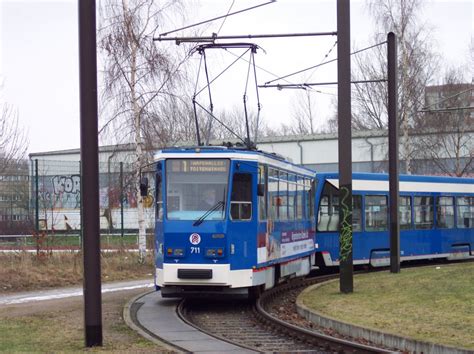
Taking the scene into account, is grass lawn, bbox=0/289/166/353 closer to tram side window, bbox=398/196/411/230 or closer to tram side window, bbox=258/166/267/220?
tram side window, bbox=258/166/267/220

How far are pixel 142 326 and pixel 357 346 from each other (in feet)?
14.1

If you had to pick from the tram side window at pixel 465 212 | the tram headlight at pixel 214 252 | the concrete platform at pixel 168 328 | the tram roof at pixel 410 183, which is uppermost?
the tram roof at pixel 410 183

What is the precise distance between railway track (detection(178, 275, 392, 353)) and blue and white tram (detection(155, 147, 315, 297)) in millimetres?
622

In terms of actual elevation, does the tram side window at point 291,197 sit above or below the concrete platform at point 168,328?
above

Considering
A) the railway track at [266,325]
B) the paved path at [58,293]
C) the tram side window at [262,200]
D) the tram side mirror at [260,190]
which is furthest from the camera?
the paved path at [58,293]

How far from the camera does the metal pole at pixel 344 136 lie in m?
17.3

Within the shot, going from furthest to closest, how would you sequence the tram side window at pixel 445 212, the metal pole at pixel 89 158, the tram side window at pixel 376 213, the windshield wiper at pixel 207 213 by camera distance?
the tram side window at pixel 445 212 → the tram side window at pixel 376 213 → the windshield wiper at pixel 207 213 → the metal pole at pixel 89 158

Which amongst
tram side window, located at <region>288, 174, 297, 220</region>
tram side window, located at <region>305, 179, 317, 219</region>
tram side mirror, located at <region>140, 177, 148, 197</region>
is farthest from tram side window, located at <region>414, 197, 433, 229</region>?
tram side mirror, located at <region>140, 177, 148, 197</region>

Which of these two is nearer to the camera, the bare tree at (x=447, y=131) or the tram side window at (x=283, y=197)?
the tram side window at (x=283, y=197)

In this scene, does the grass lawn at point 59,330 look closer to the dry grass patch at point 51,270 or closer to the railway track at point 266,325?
the railway track at point 266,325

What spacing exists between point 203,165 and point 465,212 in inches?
668

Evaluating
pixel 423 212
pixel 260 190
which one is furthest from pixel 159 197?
pixel 423 212

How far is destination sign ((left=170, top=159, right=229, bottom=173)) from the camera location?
52.6 ft

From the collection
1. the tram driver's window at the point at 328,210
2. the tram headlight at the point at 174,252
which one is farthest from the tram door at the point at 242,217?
the tram driver's window at the point at 328,210
